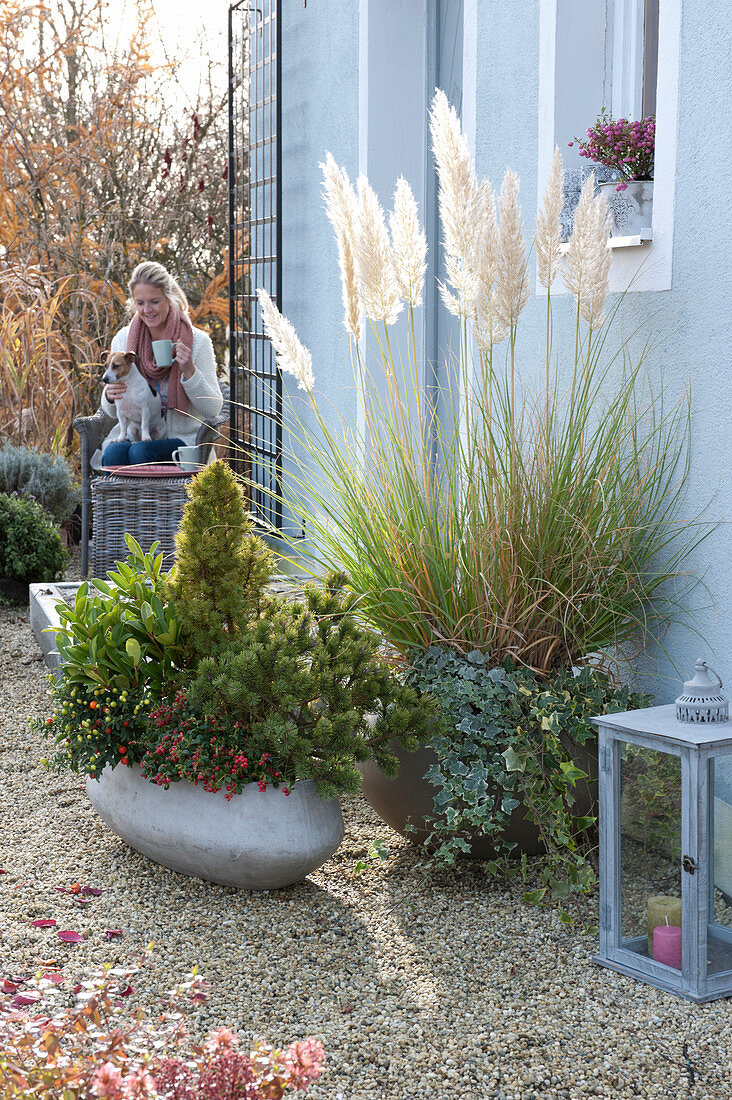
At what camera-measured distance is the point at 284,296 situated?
19.9ft

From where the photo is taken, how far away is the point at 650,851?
7.46 ft

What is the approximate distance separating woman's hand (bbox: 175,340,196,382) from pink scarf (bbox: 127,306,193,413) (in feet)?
0.13

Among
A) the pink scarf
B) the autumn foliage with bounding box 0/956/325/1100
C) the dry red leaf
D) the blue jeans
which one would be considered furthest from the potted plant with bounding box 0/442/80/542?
the autumn foliage with bounding box 0/956/325/1100

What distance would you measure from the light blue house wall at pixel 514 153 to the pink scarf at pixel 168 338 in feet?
2.06

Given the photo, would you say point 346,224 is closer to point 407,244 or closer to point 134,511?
point 407,244

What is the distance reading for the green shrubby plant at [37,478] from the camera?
20.0ft

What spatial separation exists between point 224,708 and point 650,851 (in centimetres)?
98

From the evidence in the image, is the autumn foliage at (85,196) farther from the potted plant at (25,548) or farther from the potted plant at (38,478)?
the potted plant at (25,548)

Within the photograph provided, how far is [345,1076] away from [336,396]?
3874mm

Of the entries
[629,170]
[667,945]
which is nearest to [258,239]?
[629,170]

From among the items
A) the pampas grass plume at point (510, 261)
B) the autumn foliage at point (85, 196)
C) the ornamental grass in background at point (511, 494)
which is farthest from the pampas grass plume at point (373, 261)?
the autumn foliage at point (85, 196)

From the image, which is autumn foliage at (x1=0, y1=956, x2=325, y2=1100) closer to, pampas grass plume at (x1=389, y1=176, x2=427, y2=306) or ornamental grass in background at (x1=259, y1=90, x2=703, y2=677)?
ornamental grass in background at (x1=259, y1=90, x2=703, y2=677)

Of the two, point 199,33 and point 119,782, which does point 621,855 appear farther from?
point 199,33

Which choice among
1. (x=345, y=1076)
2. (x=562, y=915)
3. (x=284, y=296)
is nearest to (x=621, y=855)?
(x=562, y=915)
